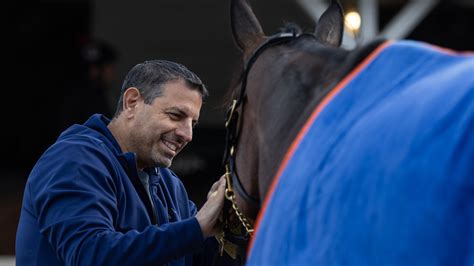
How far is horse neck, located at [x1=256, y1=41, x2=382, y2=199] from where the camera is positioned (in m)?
2.14

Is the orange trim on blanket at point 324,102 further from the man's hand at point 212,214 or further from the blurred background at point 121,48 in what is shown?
the blurred background at point 121,48

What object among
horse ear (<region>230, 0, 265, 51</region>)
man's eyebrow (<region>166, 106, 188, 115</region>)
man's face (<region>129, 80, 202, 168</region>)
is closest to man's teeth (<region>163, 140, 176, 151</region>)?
man's face (<region>129, 80, 202, 168</region>)

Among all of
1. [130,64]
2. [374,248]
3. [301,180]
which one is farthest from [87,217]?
[130,64]

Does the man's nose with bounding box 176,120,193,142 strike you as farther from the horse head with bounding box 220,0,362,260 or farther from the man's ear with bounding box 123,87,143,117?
the horse head with bounding box 220,0,362,260

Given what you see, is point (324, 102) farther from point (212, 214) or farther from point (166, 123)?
point (166, 123)

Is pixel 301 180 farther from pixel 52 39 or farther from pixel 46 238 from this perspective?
pixel 52 39

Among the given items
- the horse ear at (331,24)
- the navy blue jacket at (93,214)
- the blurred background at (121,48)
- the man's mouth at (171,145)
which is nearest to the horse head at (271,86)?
the horse ear at (331,24)

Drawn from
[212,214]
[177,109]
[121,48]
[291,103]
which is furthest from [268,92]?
[121,48]

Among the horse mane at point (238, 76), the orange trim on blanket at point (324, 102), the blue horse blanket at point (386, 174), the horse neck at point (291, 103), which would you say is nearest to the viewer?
the blue horse blanket at point (386, 174)

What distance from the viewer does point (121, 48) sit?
11500 millimetres

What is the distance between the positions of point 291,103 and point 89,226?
68cm

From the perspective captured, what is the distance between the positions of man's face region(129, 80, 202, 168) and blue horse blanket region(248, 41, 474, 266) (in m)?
0.86

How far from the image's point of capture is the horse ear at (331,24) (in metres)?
2.63

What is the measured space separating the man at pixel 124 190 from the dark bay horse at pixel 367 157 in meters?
0.39
